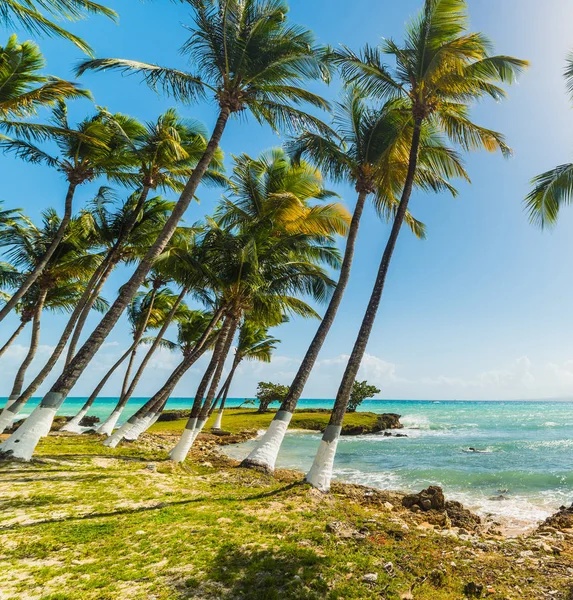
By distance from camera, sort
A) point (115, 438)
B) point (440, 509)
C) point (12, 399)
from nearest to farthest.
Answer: point (440, 509), point (115, 438), point (12, 399)

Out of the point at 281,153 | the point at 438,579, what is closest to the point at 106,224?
the point at 281,153

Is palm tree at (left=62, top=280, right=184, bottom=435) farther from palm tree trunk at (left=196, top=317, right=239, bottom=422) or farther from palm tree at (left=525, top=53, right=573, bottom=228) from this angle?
palm tree at (left=525, top=53, right=573, bottom=228)

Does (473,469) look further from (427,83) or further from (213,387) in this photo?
(427,83)

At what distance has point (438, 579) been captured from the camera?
14.4 feet

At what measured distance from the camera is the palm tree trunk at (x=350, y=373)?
831cm

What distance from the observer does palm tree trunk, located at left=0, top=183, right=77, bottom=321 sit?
37.6 ft

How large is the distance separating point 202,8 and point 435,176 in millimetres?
8917

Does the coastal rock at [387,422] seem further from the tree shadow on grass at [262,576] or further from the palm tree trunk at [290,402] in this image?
the tree shadow on grass at [262,576]

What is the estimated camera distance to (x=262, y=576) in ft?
13.4

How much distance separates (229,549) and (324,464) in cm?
400

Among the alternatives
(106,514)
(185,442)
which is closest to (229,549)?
(106,514)

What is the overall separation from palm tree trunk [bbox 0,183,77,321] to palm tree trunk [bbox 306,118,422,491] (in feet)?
34.5

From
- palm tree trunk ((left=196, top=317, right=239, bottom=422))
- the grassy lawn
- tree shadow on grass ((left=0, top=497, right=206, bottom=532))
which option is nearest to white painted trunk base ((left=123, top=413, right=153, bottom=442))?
palm tree trunk ((left=196, top=317, right=239, bottom=422))

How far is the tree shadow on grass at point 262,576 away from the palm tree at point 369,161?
5.22 meters
